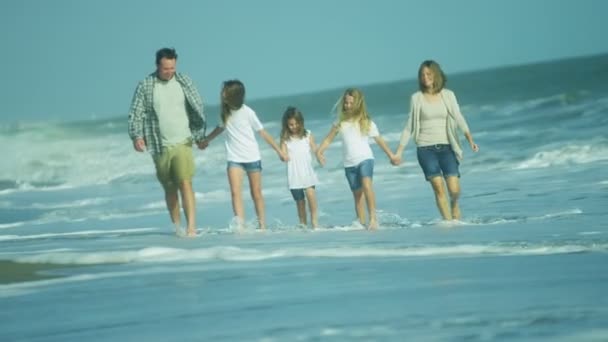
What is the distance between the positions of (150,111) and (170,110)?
18 cm

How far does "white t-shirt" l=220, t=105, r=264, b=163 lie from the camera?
1142 cm

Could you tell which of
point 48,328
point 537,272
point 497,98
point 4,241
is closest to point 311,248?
point 537,272

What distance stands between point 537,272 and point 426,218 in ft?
17.2

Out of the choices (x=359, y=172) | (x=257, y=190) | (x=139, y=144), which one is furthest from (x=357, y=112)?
(x=139, y=144)

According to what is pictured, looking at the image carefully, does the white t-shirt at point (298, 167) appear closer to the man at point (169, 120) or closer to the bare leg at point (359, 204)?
the bare leg at point (359, 204)

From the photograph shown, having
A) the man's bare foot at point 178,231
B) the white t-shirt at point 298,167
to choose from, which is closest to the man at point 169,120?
the man's bare foot at point 178,231

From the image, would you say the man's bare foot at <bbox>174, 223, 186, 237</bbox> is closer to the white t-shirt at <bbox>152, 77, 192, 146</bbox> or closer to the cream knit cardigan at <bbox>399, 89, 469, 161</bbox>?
the white t-shirt at <bbox>152, 77, 192, 146</bbox>

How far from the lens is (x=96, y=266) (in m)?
8.76

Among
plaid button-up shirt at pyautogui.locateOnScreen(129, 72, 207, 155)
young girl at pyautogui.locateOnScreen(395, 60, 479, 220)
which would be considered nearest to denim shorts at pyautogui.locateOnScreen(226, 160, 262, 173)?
plaid button-up shirt at pyautogui.locateOnScreen(129, 72, 207, 155)

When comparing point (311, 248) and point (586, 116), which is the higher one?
point (586, 116)

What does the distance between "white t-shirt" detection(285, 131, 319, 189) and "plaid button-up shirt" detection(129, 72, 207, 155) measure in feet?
4.10

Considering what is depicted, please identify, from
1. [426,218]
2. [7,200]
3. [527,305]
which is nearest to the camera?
[527,305]

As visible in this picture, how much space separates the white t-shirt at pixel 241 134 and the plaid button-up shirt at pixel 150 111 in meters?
0.52

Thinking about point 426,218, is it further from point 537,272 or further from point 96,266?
point 537,272
